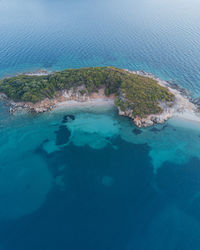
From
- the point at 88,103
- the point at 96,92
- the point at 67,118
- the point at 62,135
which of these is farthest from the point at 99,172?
the point at 96,92

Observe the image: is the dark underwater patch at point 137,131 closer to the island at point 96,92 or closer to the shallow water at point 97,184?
the shallow water at point 97,184

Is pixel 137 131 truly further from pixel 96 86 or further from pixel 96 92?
pixel 96 86

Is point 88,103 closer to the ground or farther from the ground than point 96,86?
closer to the ground

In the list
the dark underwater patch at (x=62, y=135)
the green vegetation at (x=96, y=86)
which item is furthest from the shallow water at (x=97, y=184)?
the green vegetation at (x=96, y=86)

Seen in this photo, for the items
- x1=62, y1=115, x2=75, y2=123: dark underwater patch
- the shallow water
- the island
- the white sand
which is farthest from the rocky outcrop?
x1=62, y1=115, x2=75, y2=123: dark underwater patch

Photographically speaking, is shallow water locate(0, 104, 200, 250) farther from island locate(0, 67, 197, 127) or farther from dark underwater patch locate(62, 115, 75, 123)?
island locate(0, 67, 197, 127)

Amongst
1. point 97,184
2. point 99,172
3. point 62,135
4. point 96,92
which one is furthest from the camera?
point 96,92

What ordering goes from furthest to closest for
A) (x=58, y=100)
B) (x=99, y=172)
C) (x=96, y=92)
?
(x=96, y=92)
(x=58, y=100)
(x=99, y=172)
